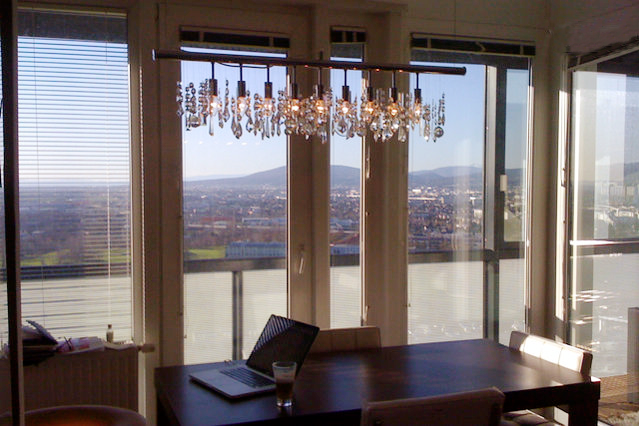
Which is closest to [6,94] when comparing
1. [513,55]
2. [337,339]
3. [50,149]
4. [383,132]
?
[383,132]

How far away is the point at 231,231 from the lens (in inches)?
135

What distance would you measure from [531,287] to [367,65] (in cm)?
228

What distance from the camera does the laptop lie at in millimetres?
2277

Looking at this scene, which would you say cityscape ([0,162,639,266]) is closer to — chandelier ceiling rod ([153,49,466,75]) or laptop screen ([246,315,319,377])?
laptop screen ([246,315,319,377])

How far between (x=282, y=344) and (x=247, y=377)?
7.7 inches

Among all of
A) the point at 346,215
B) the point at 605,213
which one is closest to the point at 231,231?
the point at 346,215

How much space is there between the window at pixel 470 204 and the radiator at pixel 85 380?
5.55 feet

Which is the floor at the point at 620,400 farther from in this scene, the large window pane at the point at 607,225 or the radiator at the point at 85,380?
the radiator at the point at 85,380

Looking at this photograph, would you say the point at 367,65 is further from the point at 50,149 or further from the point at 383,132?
Answer: the point at 50,149

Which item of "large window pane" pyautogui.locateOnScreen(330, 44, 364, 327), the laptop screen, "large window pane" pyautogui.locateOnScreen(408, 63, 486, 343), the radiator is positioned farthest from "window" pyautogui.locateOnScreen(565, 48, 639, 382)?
the radiator

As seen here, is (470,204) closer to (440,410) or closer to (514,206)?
(514,206)

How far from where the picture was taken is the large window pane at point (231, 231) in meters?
Result: 3.35

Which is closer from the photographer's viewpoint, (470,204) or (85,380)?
(85,380)

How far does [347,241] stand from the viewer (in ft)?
11.9
